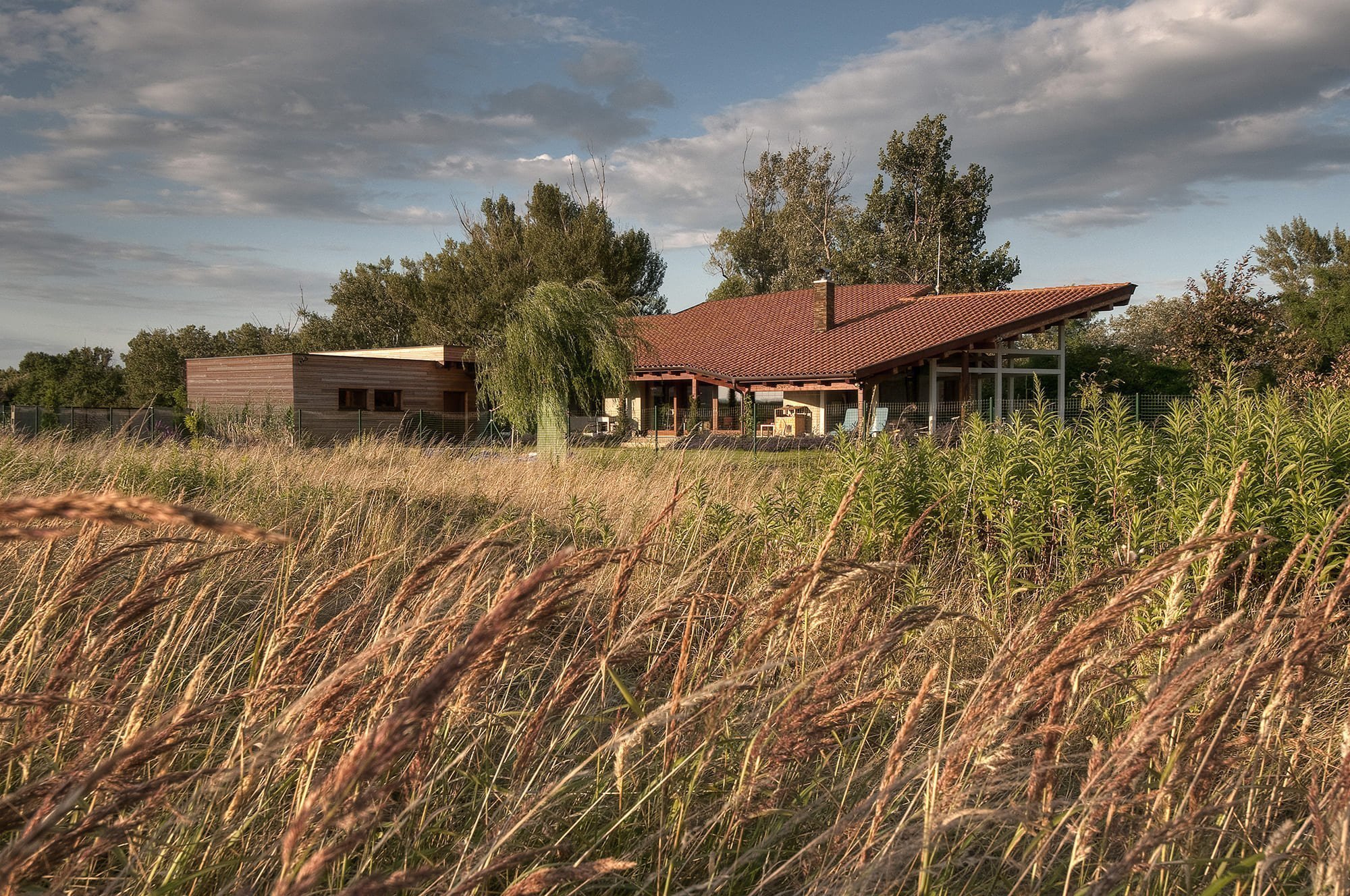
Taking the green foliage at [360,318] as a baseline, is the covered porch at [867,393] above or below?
below

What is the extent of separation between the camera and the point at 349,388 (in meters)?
29.6

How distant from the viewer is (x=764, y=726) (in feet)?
5.32

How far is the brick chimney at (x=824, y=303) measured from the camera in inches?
1103

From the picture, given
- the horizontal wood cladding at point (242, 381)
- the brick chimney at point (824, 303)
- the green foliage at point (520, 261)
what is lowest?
the horizontal wood cladding at point (242, 381)

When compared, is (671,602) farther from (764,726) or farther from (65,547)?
(65,547)

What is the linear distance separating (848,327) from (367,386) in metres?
15.7

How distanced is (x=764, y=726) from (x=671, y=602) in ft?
1.31

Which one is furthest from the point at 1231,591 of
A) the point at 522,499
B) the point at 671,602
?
the point at 522,499

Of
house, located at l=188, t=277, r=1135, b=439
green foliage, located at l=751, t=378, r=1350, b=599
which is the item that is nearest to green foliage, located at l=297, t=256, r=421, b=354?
house, located at l=188, t=277, r=1135, b=439

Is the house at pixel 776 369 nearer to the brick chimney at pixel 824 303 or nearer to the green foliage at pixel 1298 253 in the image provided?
the brick chimney at pixel 824 303

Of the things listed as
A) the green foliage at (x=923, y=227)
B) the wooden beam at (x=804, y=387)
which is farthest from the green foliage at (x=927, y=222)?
the wooden beam at (x=804, y=387)

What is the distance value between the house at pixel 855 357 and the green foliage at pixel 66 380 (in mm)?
29101

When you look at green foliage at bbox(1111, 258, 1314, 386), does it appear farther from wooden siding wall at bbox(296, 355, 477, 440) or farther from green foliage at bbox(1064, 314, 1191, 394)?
wooden siding wall at bbox(296, 355, 477, 440)

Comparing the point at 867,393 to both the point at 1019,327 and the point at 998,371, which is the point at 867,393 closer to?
the point at 998,371
